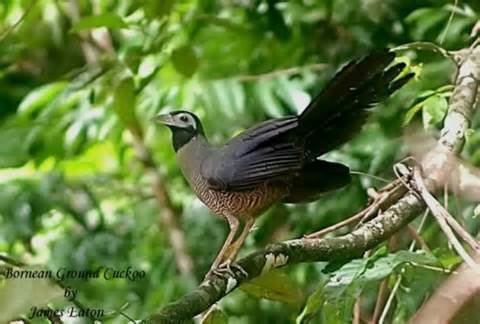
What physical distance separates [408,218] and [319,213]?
3.20 feet

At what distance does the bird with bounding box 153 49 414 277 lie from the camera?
1271 millimetres

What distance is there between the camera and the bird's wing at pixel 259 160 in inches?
49.9

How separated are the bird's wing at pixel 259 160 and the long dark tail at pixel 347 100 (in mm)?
31

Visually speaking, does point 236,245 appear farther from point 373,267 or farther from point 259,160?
point 373,267

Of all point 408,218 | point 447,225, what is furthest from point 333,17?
point 447,225

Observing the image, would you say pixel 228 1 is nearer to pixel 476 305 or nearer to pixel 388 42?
pixel 388 42

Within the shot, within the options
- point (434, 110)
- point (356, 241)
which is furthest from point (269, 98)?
point (356, 241)

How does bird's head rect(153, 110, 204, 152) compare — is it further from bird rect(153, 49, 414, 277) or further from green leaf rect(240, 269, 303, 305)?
green leaf rect(240, 269, 303, 305)

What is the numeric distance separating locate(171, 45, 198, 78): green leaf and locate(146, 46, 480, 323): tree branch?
56cm

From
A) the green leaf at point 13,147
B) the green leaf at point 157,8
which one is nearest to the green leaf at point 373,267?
the green leaf at point 157,8

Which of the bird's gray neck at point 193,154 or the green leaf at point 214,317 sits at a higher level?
the bird's gray neck at point 193,154

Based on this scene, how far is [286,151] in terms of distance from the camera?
50.3 inches

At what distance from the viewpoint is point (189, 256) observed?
252cm

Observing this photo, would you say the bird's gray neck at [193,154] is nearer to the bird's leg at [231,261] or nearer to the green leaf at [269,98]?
the bird's leg at [231,261]
